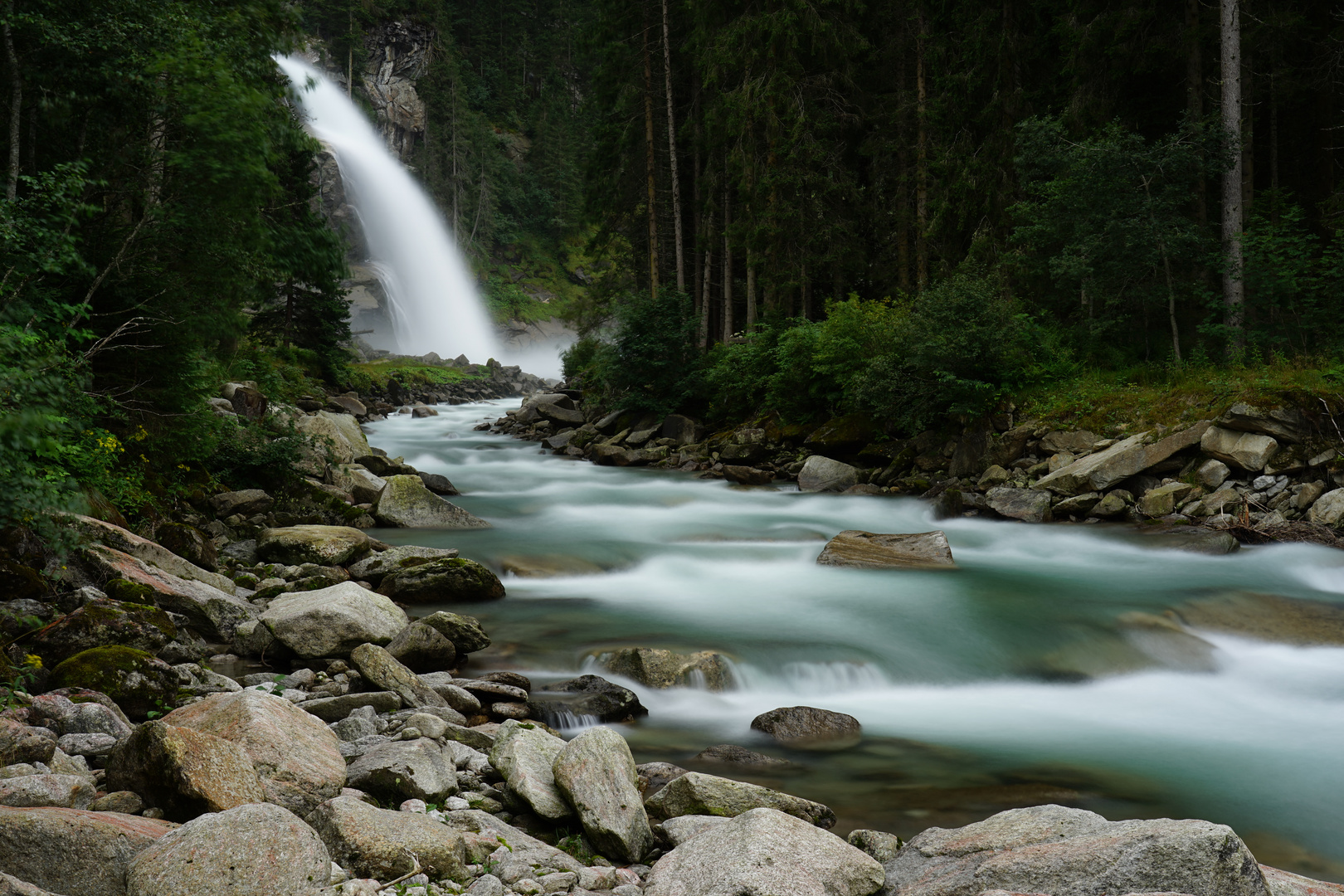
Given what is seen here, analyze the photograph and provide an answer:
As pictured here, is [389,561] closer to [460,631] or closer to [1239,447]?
[460,631]

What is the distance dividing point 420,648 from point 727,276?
2057 cm

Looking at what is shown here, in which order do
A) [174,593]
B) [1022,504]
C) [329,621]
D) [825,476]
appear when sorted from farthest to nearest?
[825,476] → [1022,504] → [174,593] → [329,621]

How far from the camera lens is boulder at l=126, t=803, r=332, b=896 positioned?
282 cm

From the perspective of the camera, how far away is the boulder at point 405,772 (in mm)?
4043

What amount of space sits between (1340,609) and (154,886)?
10.7 m

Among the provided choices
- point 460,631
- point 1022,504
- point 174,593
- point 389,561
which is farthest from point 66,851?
point 1022,504

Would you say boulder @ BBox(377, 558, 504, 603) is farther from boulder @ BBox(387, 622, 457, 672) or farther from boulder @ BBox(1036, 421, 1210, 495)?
boulder @ BBox(1036, 421, 1210, 495)

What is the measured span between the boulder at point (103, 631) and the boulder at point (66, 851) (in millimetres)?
2402

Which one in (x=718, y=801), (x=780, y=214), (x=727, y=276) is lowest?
(x=718, y=801)

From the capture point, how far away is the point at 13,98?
8367 millimetres

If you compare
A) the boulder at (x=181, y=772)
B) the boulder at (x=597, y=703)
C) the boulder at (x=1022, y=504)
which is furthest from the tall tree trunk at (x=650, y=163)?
the boulder at (x=181, y=772)

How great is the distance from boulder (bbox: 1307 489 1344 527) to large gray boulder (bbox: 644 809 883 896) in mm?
10709

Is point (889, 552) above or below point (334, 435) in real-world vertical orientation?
below

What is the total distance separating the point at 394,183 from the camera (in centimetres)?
6412
